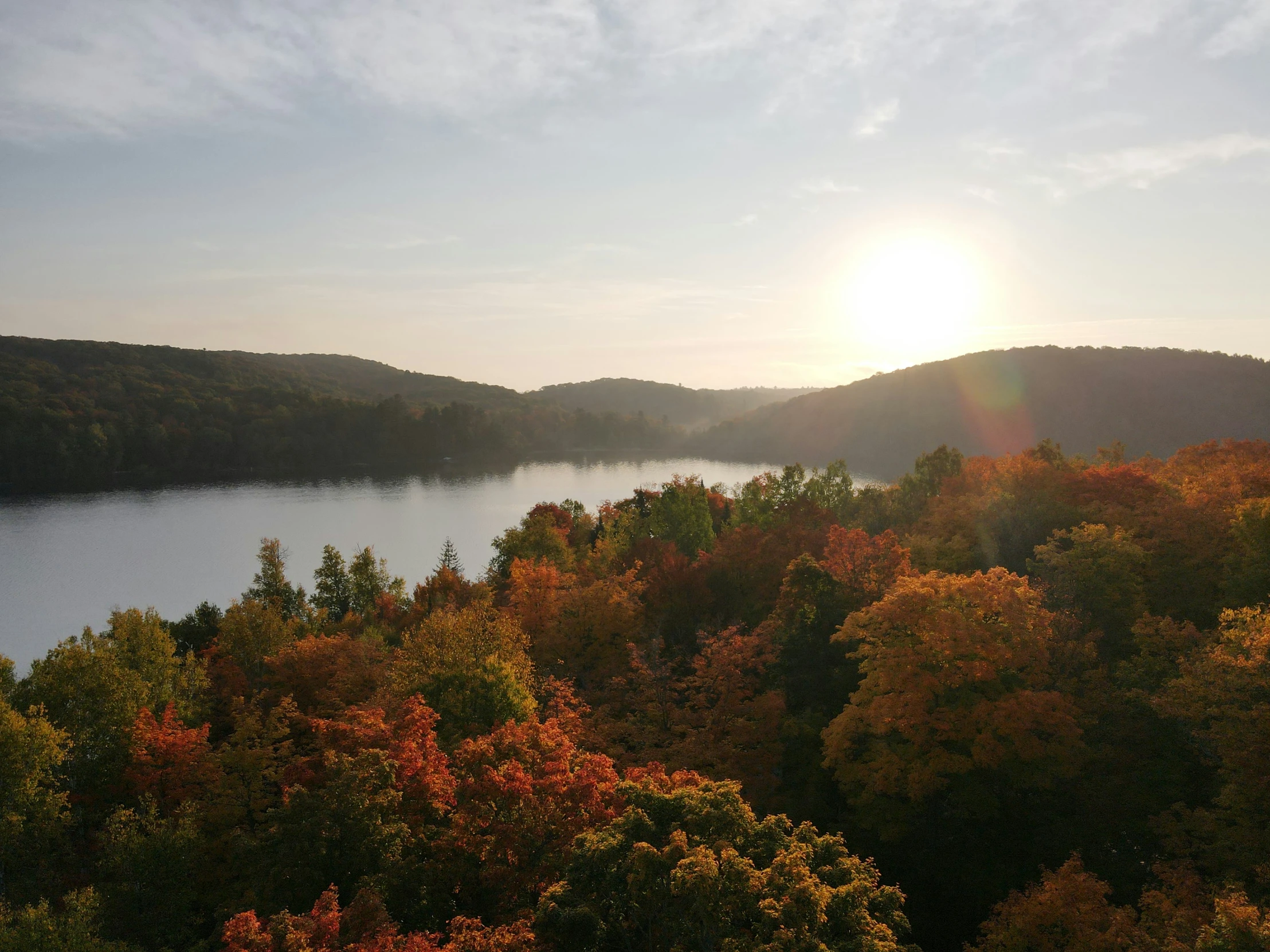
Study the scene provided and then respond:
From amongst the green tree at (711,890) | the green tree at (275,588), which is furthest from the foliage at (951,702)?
the green tree at (275,588)

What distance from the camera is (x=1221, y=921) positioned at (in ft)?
32.7

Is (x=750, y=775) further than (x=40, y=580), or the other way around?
(x=40, y=580)

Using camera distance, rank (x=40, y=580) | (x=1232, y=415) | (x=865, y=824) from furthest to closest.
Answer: (x=1232, y=415)
(x=40, y=580)
(x=865, y=824)

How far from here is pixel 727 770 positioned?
21.9 m

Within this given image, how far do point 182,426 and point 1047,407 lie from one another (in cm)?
17667

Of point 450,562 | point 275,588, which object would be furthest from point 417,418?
point 275,588

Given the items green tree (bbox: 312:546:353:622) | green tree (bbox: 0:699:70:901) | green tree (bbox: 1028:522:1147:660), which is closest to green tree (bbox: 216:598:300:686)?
green tree (bbox: 0:699:70:901)

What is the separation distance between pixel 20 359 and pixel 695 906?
203 m

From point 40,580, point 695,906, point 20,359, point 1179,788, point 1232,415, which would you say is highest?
point 20,359

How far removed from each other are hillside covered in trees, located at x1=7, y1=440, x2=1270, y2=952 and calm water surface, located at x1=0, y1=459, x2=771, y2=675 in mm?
34665

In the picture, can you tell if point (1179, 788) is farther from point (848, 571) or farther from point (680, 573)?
point (680, 573)

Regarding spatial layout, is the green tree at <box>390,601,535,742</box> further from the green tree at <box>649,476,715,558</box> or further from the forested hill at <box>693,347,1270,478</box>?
the forested hill at <box>693,347,1270,478</box>

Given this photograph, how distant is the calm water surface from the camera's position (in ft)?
205

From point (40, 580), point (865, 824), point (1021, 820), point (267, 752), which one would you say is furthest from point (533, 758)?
point (40, 580)
